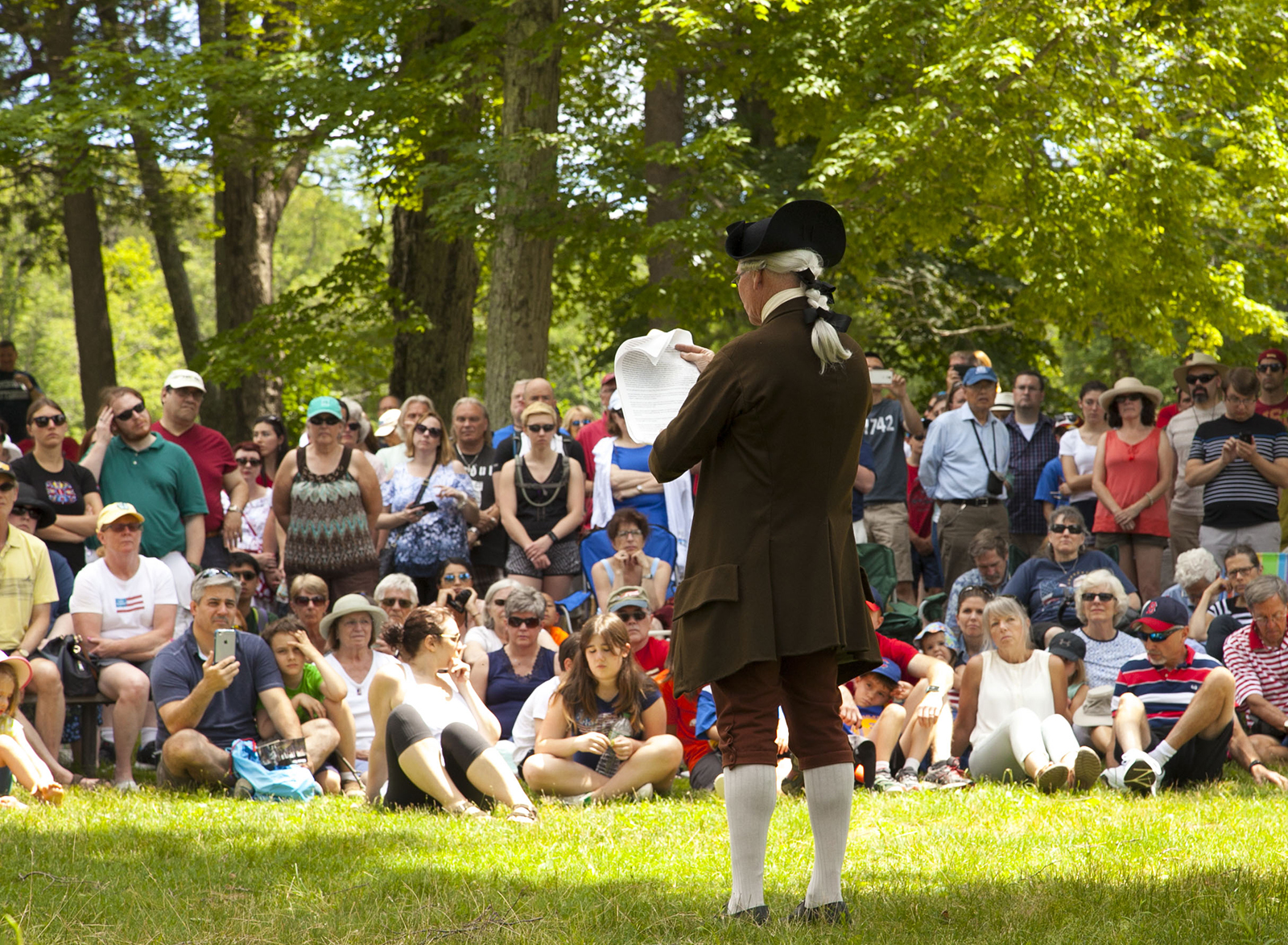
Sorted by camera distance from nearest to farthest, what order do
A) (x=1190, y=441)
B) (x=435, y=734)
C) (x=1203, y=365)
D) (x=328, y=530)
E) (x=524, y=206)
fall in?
(x=435, y=734) → (x=328, y=530) → (x=1190, y=441) → (x=1203, y=365) → (x=524, y=206)

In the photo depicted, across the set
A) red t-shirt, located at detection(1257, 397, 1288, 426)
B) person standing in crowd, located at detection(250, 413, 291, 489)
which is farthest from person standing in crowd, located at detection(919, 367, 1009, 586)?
person standing in crowd, located at detection(250, 413, 291, 489)

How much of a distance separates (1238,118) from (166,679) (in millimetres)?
12225

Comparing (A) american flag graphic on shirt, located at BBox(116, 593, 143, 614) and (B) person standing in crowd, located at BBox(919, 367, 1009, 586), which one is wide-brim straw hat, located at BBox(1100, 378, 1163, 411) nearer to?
(B) person standing in crowd, located at BBox(919, 367, 1009, 586)

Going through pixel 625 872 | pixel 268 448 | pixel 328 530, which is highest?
pixel 268 448

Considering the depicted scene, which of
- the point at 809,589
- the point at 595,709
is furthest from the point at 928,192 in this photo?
the point at 809,589

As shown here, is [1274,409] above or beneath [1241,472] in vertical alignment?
above

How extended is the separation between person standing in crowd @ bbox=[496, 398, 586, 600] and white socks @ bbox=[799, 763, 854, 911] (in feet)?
16.9

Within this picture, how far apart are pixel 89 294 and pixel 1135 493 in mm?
12471

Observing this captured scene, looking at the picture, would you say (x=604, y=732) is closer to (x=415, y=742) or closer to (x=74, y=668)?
(x=415, y=742)

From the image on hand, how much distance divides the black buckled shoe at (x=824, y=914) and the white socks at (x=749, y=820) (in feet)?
0.36

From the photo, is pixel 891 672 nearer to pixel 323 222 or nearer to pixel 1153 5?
pixel 1153 5

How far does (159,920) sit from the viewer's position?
13.0ft

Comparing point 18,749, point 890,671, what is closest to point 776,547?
point 890,671

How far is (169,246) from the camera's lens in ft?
60.2
